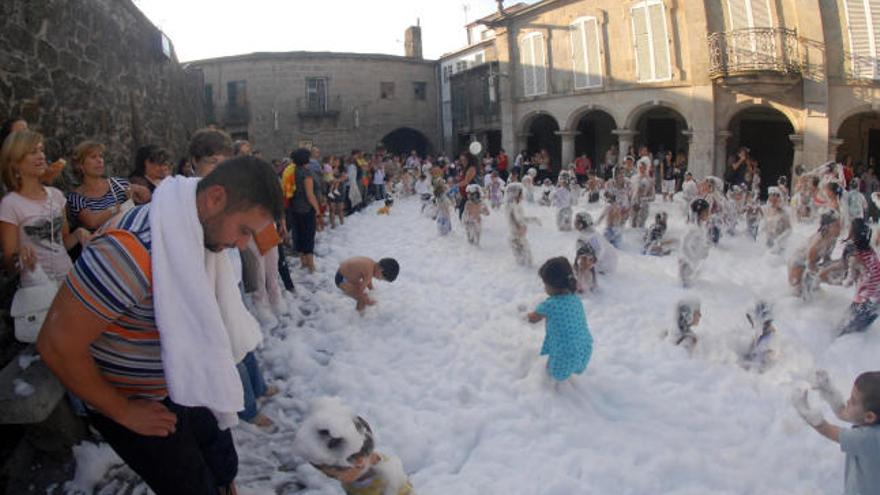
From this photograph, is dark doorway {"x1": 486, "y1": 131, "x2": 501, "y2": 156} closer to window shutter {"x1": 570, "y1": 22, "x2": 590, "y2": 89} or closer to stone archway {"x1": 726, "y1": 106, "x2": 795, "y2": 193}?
window shutter {"x1": 570, "y1": 22, "x2": 590, "y2": 89}

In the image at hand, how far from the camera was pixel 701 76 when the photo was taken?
16734mm

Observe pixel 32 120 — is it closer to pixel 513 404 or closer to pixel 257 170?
pixel 257 170

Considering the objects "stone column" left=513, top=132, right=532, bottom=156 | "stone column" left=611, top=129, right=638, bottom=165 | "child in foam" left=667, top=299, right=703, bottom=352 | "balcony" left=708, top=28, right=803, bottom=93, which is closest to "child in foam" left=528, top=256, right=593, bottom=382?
"child in foam" left=667, top=299, right=703, bottom=352

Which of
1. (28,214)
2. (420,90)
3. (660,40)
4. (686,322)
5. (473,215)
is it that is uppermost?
(420,90)

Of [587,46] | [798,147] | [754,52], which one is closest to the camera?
[798,147]

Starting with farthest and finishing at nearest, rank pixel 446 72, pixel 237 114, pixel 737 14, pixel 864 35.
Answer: pixel 446 72 < pixel 237 114 < pixel 737 14 < pixel 864 35

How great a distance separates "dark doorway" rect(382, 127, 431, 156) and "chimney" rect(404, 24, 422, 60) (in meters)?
4.39

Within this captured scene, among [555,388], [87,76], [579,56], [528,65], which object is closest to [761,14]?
[579,56]

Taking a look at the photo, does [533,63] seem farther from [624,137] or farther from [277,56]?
[277,56]

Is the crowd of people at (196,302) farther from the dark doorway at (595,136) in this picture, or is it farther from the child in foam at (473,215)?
the dark doorway at (595,136)

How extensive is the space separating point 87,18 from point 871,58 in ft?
55.9

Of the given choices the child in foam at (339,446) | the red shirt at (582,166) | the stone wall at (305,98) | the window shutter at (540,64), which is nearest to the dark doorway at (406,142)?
the stone wall at (305,98)

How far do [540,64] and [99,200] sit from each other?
20077 millimetres

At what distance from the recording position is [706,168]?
17016 mm
